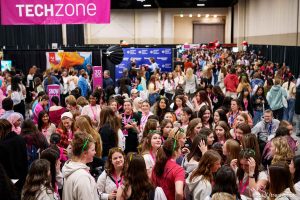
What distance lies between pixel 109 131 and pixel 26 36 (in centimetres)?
1926

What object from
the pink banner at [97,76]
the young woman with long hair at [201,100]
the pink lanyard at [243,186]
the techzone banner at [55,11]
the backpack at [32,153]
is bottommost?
the pink lanyard at [243,186]

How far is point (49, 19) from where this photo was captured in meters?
8.96

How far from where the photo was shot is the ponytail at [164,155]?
4082mm

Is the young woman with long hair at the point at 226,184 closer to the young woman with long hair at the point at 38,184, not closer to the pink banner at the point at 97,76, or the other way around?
the young woman with long hair at the point at 38,184

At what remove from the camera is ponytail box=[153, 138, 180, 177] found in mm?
4082

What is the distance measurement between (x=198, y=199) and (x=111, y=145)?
2064 mm

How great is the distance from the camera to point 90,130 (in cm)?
539

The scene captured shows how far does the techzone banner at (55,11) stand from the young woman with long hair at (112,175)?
5278 mm

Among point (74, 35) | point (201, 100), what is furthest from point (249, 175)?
point (74, 35)

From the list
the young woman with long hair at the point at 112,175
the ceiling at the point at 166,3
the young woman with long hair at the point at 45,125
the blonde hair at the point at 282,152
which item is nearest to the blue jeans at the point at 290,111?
the blonde hair at the point at 282,152

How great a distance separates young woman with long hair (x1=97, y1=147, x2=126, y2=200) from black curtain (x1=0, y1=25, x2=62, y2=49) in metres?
20.4

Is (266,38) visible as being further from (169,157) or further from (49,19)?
(169,157)

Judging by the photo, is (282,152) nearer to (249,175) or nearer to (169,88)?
(249,175)

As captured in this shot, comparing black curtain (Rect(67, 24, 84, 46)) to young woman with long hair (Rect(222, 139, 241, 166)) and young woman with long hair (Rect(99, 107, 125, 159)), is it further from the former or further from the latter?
young woman with long hair (Rect(222, 139, 241, 166))
